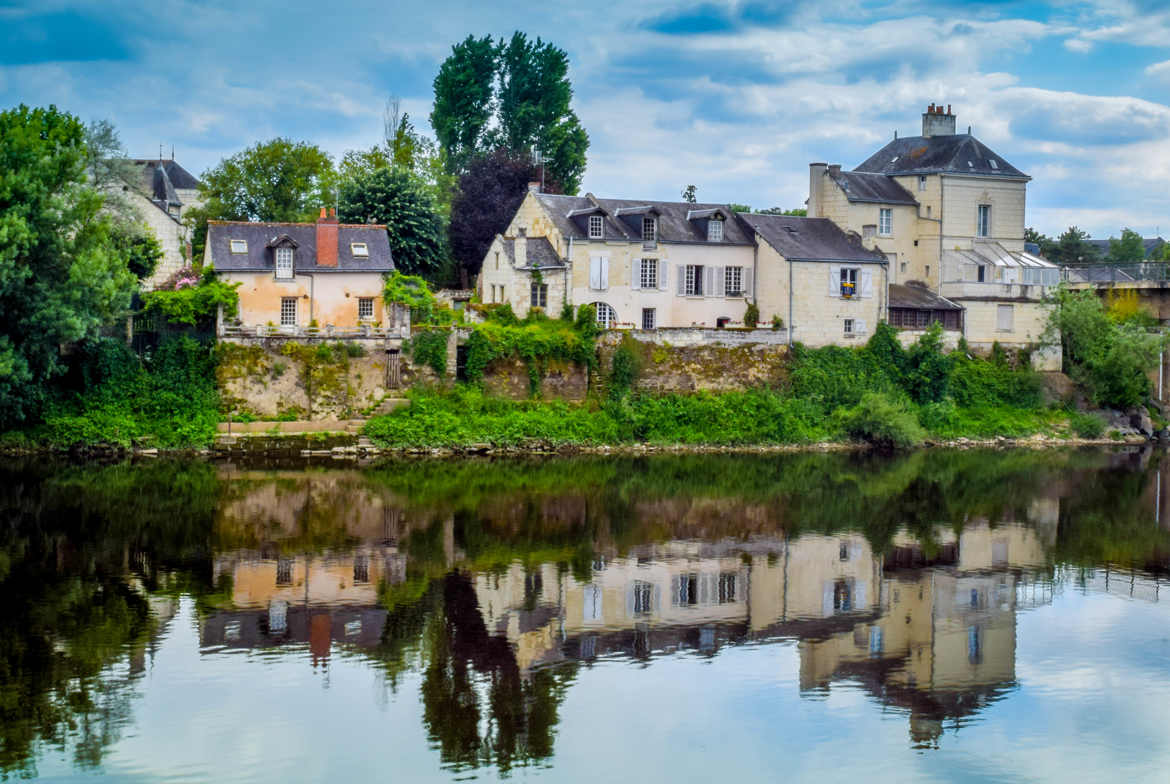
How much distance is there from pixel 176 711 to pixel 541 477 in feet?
66.4

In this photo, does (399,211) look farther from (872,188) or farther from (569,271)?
(872,188)

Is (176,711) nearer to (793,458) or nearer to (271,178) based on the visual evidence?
(793,458)

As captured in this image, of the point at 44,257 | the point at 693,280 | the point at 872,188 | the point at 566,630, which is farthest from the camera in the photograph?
the point at 872,188

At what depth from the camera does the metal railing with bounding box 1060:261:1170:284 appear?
58.8 m

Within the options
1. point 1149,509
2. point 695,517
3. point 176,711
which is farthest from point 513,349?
point 176,711

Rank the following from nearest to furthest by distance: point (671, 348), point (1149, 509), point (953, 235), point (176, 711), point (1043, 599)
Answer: point (176, 711) < point (1043, 599) < point (1149, 509) < point (671, 348) < point (953, 235)

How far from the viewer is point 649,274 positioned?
157ft

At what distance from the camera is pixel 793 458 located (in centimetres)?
4347

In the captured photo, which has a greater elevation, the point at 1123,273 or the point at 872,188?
the point at 872,188

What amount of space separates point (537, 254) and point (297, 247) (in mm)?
8102

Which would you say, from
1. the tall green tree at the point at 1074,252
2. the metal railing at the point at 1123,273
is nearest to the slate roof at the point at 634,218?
the metal railing at the point at 1123,273

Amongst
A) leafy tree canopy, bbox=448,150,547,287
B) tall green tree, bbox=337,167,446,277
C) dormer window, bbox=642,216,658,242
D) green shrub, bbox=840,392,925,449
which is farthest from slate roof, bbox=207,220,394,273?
green shrub, bbox=840,392,925,449

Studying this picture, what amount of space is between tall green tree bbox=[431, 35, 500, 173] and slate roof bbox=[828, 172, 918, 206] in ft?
63.0

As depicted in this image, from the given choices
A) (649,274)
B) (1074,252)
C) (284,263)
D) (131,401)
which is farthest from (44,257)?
(1074,252)
